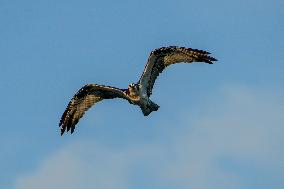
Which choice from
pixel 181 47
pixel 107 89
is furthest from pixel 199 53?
pixel 107 89

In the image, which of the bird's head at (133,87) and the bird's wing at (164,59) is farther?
the bird's head at (133,87)

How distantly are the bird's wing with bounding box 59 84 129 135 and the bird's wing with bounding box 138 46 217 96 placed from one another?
39.5 inches

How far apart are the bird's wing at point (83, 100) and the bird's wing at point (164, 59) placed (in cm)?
100

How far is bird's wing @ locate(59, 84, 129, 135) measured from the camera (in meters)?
41.6

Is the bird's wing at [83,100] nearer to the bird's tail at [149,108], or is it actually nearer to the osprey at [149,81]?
the osprey at [149,81]

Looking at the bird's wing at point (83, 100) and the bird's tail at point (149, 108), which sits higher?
the bird's wing at point (83, 100)

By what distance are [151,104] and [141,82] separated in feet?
3.29

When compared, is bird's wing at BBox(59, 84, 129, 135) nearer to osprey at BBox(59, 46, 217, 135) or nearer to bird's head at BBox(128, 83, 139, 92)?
osprey at BBox(59, 46, 217, 135)

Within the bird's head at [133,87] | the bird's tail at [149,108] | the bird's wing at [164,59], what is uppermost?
the bird's wing at [164,59]

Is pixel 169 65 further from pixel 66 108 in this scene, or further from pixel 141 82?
pixel 66 108

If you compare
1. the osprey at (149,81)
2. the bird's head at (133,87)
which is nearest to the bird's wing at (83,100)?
the osprey at (149,81)

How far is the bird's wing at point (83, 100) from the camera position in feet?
136

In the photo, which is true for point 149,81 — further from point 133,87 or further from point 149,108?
point 149,108

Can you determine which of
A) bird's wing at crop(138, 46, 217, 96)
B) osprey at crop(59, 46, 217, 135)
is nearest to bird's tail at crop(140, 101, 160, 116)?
osprey at crop(59, 46, 217, 135)
